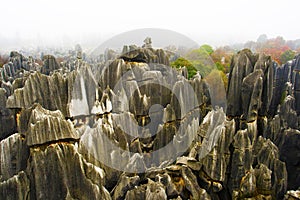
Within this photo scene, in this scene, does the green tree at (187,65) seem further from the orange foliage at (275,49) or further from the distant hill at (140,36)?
the orange foliage at (275,49)

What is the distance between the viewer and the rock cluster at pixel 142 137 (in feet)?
17.5

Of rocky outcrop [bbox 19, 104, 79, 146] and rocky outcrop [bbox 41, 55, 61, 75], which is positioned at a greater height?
rocky outcrop [bbox 41, 55, 61, 75]

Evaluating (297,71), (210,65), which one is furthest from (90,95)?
(210,65)

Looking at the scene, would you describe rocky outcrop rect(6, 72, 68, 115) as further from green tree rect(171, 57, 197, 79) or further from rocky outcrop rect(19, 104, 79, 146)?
green tree rect(171, 57, 197, 79)

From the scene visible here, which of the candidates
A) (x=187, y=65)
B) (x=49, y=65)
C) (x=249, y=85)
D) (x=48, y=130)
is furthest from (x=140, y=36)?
→ (x=48, y=130)

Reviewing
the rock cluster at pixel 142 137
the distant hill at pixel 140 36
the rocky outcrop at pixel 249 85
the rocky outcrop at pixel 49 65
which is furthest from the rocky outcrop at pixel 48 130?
the rocky outcrop at pixel 49 65

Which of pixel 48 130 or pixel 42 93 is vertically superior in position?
pixel 42 93

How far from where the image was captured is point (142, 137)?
8.49 meters

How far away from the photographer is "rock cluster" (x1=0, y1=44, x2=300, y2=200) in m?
5.32

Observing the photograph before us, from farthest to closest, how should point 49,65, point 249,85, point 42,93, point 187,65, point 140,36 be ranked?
point 187,65 → point 140,36 → point 49,65 → point 249,85 → point 42,93

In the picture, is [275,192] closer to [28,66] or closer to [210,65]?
[210,65]

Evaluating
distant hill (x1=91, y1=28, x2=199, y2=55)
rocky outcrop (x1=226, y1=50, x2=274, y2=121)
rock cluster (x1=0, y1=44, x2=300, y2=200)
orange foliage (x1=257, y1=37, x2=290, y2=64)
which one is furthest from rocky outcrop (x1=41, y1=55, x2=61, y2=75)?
orange foliage (x1=257, y1=37, x2=290, y2=64)

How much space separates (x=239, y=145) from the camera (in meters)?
6.85

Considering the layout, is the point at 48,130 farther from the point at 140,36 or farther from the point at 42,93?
the point at 140,36
